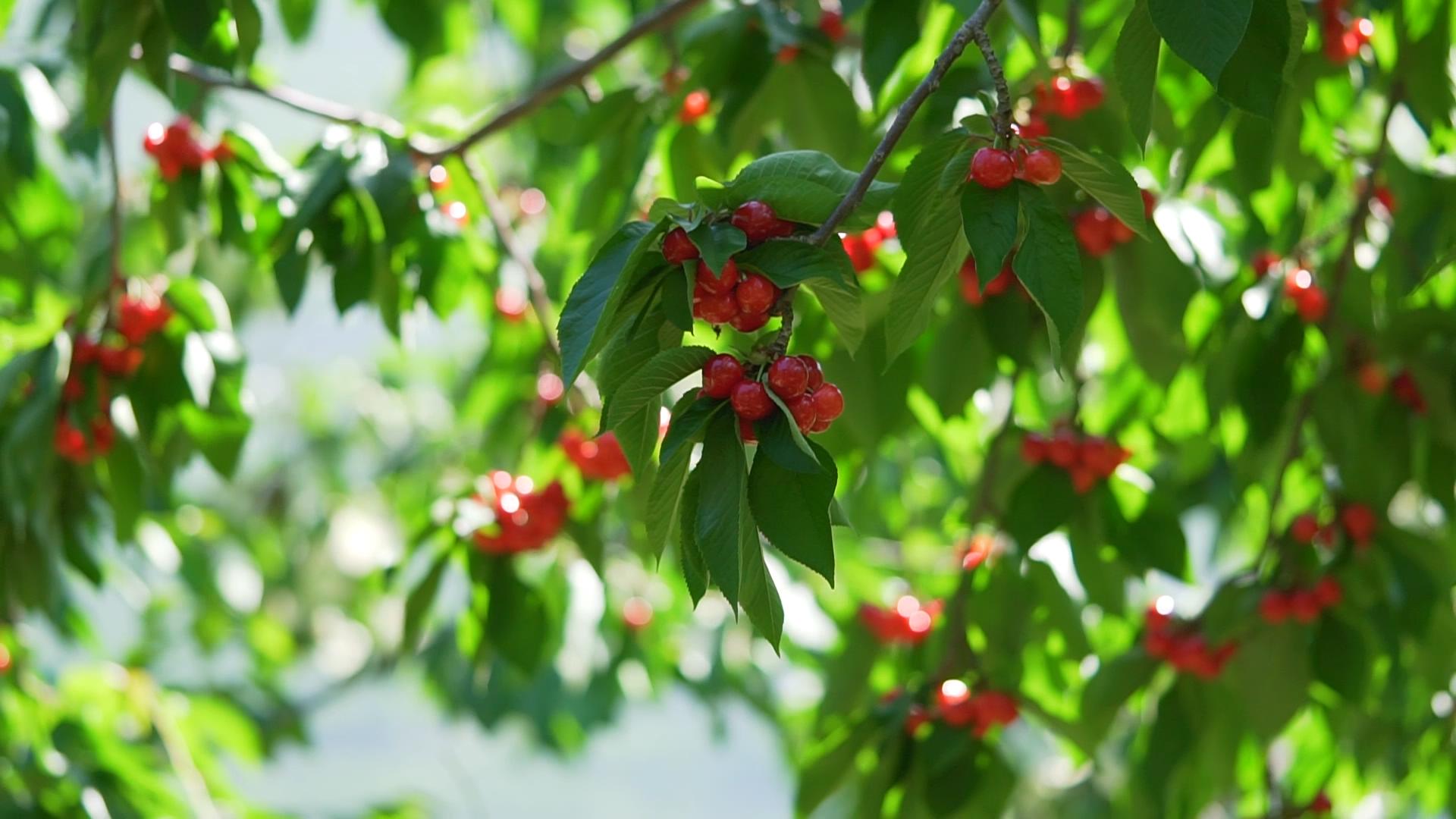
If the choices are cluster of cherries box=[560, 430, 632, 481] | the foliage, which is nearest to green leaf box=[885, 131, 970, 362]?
the foliage

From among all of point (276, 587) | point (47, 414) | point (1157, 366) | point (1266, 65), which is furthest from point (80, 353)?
point (276, 587)

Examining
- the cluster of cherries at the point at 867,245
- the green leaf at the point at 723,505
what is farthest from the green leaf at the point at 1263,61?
the cluster of cherries at the point at 867,245

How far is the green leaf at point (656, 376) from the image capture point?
0.78 m

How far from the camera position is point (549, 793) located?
6582mm

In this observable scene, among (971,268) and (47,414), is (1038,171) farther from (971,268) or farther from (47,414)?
(47,414)

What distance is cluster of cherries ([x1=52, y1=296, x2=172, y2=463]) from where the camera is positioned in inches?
58.2

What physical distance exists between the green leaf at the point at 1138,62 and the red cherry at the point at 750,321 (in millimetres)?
269

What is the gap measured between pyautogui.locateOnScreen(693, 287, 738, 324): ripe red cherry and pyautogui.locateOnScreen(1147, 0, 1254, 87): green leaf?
265mm

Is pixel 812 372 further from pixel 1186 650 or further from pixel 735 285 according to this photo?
pixel 1186 650

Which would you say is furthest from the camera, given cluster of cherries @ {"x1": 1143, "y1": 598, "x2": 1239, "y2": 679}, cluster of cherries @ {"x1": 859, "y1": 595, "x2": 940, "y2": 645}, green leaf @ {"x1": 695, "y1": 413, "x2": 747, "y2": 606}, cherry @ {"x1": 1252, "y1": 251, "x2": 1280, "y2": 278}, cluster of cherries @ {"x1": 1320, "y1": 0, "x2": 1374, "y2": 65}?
cluster of cherries @ {"x1": 859, "y1": 595, "x2": 940, "y2": 645}

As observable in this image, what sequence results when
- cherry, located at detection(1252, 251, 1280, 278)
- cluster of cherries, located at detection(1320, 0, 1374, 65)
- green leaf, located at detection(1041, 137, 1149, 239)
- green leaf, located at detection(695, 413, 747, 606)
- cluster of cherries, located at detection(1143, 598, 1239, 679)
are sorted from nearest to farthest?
green leaf, located at detection(695, 413, 747, 606) → green leaf, located at detection(1041, 137, 1149, 239) → cluster of cherries, located at detection(1320, 0, 1374, 65) → cluster of cherries, located at detection(1143, 598, 1239, 679) → cherry, located at detection(1252, 251, 1280, 278)

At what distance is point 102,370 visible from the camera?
4.87 ft

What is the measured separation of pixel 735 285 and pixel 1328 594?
0.87 meters

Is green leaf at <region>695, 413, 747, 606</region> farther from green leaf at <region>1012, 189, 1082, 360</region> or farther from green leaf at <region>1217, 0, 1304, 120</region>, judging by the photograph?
green leaf at <region>1217, 0, 1304, 120</region>
